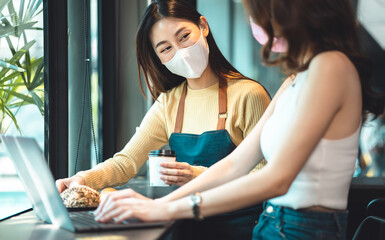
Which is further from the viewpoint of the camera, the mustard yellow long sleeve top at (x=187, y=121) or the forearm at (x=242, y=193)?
the mustard yellow long sleeve top at (x=187, y=121)

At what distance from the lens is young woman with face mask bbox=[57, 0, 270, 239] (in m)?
1.99

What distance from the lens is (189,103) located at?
2.19 metres

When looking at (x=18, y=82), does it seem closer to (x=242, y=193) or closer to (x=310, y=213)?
(x=242, y=193)

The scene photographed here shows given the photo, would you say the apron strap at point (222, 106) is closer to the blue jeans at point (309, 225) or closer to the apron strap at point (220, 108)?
the apron strap at point (220, 108)

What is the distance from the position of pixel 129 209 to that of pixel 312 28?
25.7 inches

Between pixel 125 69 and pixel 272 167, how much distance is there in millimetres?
2204

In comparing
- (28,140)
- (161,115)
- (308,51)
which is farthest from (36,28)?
(308,51)

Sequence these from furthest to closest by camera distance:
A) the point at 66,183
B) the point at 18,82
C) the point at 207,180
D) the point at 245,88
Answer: the point at 245,88
the point at 18,82
the point at 66,183
the point at 207,180

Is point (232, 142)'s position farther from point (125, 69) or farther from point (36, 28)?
point (125, 69)

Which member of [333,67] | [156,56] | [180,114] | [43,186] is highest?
[333,67]

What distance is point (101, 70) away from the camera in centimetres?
307

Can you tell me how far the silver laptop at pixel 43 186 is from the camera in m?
1.14

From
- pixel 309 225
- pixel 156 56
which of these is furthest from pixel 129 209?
pixel 156 56

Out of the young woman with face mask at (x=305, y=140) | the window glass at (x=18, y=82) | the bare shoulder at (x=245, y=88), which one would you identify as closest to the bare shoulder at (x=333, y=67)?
the young woman with face mask at (x=305, y=140)
